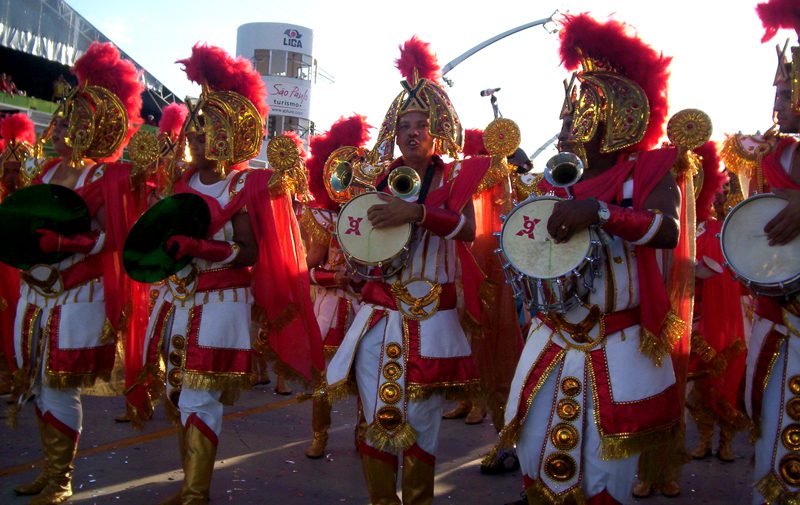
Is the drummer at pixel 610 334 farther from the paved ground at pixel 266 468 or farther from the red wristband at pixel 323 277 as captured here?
the red wristband at pixel 323 277

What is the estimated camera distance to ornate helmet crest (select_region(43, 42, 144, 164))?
209 inches

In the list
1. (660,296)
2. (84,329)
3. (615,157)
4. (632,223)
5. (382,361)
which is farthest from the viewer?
(84,329)

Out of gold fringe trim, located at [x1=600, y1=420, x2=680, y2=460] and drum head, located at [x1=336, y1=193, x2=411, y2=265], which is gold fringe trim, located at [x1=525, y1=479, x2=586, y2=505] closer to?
gold fringe trim, located at [x1=600, y1=420, x2=680, y2=460]

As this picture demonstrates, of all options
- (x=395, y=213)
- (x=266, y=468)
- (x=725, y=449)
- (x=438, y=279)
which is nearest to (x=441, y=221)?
(x=395, y=213)

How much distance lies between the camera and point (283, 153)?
5.00 metres

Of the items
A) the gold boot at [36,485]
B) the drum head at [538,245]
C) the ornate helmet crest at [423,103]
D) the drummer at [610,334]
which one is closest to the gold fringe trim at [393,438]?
the drummer at [610,334]

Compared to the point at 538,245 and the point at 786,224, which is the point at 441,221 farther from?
the point at 786,224

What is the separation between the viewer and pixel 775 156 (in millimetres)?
3811

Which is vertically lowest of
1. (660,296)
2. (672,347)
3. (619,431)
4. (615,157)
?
(619,431)

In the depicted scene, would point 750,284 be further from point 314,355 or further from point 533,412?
point 314,355

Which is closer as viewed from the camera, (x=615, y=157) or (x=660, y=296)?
(x=660, y=296)

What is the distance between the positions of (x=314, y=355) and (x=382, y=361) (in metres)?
0.92

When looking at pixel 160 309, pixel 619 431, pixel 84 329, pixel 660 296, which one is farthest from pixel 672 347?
pixel 84 329

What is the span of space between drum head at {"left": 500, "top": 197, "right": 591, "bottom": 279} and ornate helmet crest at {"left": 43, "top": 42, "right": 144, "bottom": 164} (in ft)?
10.1
